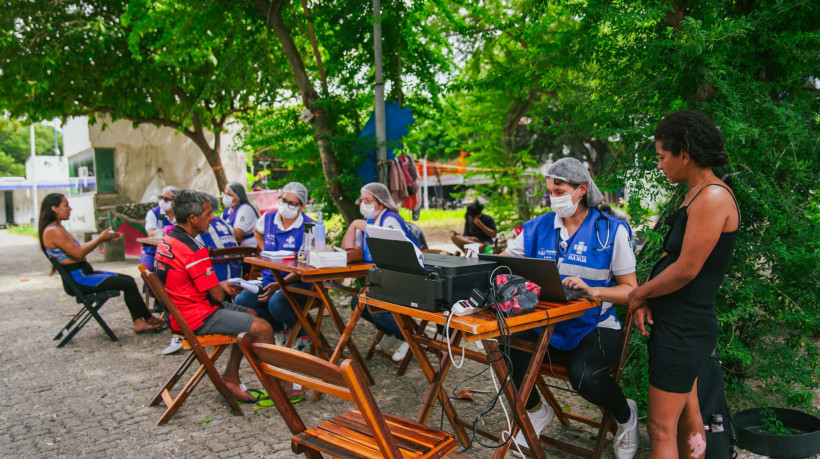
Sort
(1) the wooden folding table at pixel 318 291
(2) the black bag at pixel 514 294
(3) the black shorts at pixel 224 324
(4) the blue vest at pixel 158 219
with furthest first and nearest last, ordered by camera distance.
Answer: (4) the blue vest at pixel 158 219 < (1) the wooden folding table at pixel 318 291 < (3) the black shorts at pixel 224 324 < (2) the black bag at pixel 514 294

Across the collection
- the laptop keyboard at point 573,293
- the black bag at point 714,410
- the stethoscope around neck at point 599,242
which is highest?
the stethoscope around neck at point 599,242

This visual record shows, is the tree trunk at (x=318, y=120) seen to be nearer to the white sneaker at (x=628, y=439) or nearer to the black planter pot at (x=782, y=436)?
the white sneaker at (x=628, y=439)

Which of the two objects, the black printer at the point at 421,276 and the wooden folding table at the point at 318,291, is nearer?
the black printer at the point at 421,276

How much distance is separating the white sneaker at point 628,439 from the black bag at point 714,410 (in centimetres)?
36

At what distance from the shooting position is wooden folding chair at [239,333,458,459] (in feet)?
6.38

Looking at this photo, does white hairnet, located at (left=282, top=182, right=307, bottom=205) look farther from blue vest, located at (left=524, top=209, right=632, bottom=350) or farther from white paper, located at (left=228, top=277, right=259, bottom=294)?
blue vest, located at (left=524, top=209, right=632, bottom=350)

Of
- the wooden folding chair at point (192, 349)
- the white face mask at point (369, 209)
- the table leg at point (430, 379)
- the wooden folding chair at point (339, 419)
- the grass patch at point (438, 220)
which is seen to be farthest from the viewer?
the grass patch at point (438, 220)

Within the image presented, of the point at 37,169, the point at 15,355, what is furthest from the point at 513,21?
the point at 37,169

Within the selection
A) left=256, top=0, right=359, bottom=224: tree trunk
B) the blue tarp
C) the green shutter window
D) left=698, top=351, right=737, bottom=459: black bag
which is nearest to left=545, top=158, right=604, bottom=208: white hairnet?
left=698, top=351, right=737, bottom=459: black bag

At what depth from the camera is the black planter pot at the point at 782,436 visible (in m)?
3.18

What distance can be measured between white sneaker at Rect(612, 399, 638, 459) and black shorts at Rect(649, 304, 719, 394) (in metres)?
0.65

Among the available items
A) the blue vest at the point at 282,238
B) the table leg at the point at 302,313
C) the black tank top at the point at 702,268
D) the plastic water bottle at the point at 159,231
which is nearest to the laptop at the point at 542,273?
the black tank top at the point at 702,268

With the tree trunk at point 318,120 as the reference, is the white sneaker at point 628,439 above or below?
below

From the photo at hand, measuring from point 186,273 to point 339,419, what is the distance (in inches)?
72.6
